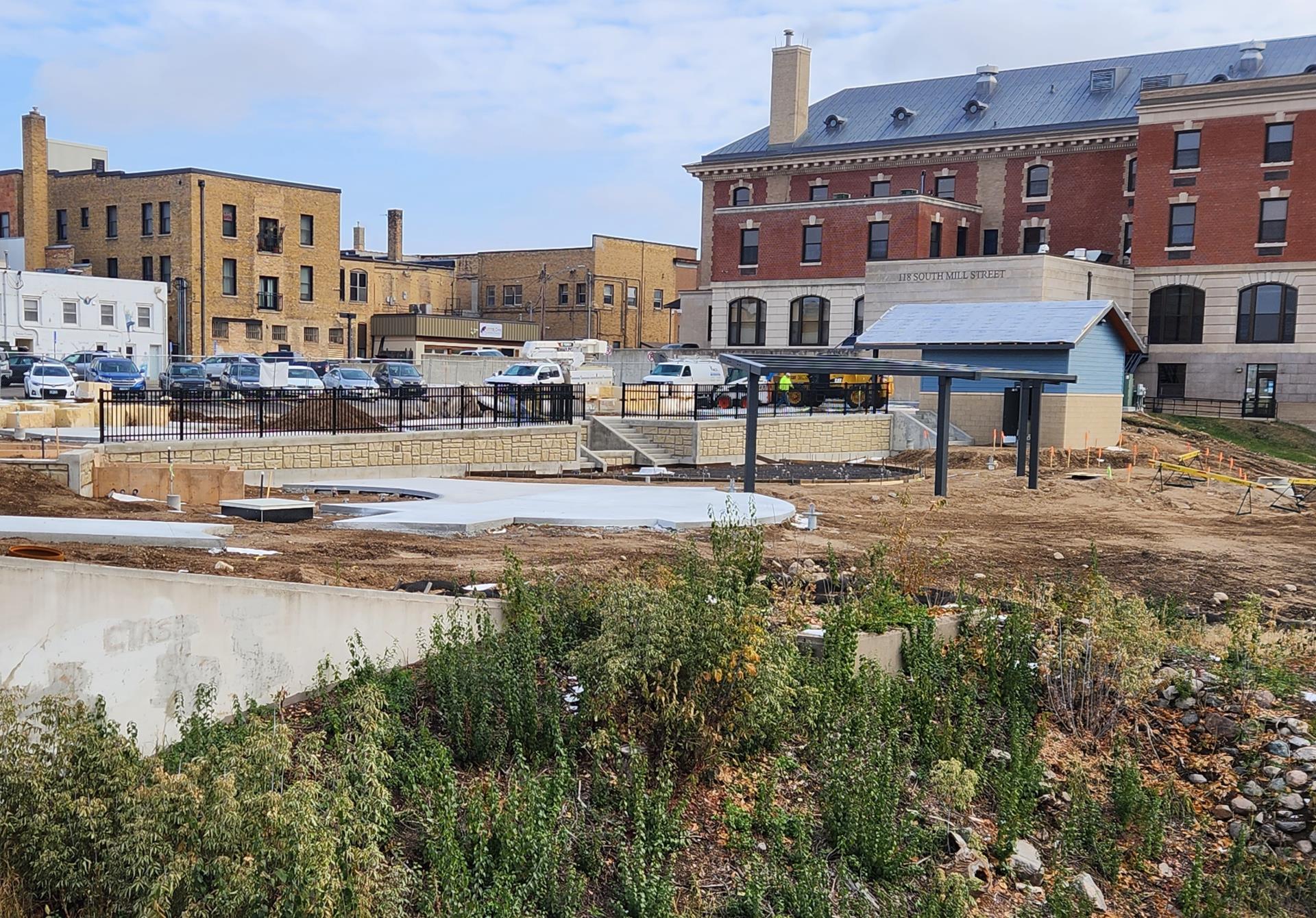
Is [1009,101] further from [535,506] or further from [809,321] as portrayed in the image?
[535,506]

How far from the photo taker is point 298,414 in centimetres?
2764

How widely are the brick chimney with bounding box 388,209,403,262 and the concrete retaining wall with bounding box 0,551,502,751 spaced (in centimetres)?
8355

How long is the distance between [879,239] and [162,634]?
5574 cm

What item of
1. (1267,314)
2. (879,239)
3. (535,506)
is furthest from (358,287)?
(535,506)

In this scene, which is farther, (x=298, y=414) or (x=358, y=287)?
(x=358, y=287)

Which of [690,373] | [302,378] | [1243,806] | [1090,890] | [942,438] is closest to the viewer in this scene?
[1090,890]

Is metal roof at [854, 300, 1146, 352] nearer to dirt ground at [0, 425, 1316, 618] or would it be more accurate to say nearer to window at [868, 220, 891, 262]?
dirt ground at [0, 425, 1316, 618]

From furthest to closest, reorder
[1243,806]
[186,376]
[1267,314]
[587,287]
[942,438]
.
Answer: [587,287] → [1267,314] → [186,376] → [942,438] → [1243,806]

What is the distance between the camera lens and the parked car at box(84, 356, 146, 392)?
4544cm

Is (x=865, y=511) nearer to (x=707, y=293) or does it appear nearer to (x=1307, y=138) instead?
(x=1307, y=138)

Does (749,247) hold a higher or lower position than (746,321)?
higher

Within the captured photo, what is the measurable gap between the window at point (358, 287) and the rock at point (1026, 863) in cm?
7481

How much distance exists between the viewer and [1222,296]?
55531mm

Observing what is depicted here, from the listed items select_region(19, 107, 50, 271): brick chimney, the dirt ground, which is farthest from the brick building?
select_region(19, 107, 50, 271): brick chimney
